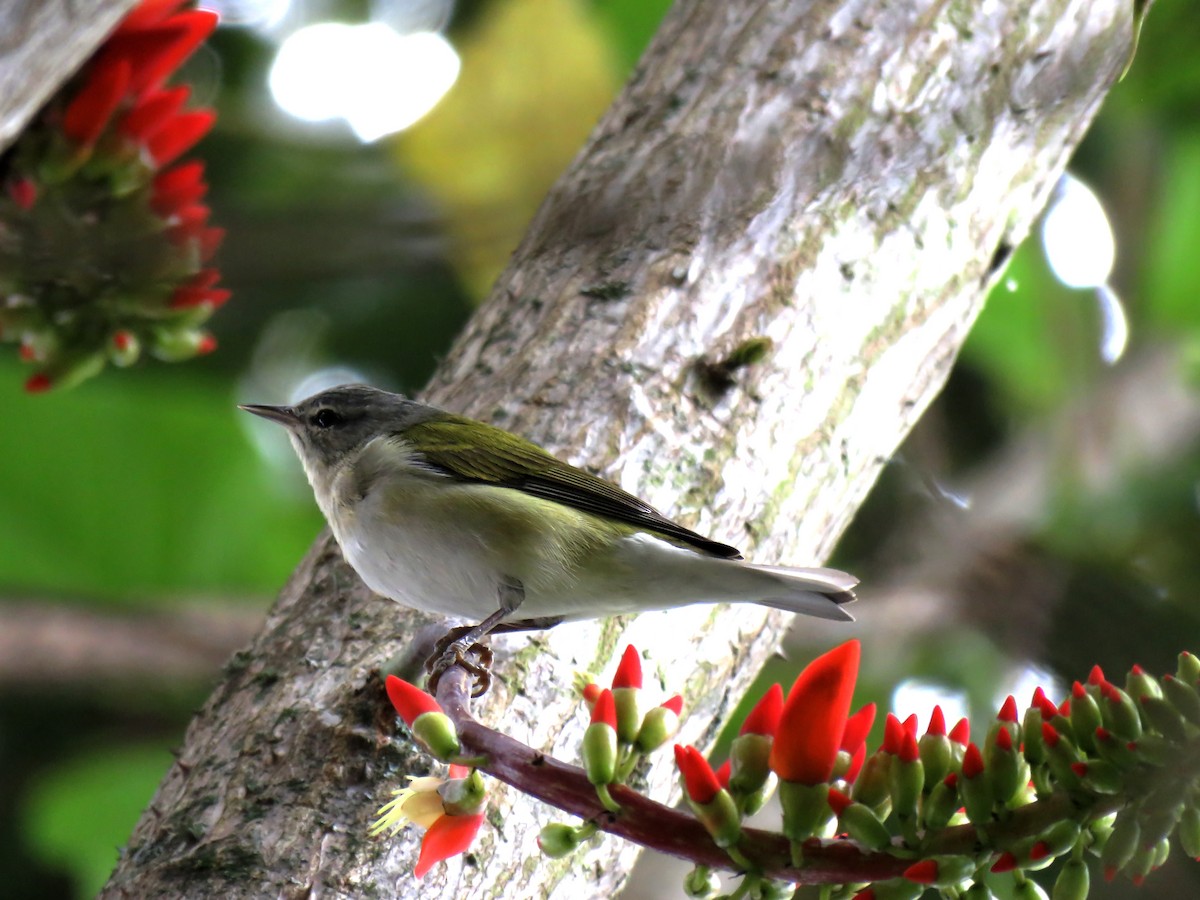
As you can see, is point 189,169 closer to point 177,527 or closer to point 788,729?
point 788,729

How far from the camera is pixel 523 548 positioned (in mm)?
2408

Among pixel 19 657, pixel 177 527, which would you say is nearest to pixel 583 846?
pixel 19 657

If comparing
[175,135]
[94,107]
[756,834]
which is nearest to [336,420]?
[175,135]

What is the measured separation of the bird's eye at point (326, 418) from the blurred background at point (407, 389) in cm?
60

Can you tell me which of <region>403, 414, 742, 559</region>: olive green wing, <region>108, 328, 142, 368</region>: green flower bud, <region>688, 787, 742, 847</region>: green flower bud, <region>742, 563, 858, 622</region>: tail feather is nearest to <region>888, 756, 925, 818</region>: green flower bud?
<region>688, 787, 742, 847</region>: green flower bud

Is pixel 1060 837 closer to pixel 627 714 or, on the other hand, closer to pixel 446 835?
pixel 627 714

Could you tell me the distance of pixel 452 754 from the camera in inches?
64.0

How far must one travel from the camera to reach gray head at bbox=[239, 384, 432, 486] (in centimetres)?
313

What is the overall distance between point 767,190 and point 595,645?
107 centimetres

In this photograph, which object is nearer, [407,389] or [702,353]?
[702,353]

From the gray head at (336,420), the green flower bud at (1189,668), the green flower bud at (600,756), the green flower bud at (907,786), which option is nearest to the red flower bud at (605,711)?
Answer: the green flower bud at (600,756)

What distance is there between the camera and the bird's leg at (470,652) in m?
2.03

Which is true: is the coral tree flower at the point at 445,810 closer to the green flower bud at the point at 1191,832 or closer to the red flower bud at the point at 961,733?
the red flower bud at the point at 961,733

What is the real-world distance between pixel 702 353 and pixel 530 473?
17.4 inches
